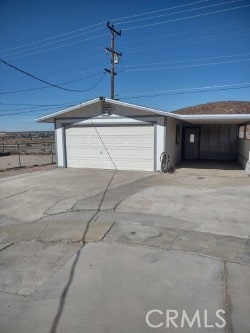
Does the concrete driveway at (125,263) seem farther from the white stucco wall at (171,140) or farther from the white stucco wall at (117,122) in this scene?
the white stucco wall at (171,140)

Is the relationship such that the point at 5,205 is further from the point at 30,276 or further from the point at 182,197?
the point at 182,197

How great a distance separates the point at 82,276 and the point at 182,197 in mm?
4835

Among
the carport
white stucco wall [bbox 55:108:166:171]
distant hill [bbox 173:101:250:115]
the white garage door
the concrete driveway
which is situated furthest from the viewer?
distant hill [bbox 173:101:250:115]

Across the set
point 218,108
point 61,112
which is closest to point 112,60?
point 61,112

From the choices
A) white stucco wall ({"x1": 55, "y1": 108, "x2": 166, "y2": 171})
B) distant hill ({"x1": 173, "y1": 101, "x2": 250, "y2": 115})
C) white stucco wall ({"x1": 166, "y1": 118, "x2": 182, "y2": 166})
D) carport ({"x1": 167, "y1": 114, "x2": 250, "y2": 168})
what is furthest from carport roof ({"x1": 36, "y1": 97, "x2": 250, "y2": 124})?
distant hill ({"x1": 173, "y1": 101, "x2": 250, "y2": 115})

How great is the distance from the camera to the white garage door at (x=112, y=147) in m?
13.6

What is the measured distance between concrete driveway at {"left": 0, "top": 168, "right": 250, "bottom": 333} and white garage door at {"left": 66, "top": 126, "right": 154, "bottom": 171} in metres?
5.64

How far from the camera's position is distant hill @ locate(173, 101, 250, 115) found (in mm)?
32688

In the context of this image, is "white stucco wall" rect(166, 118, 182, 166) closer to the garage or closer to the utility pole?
the garage
